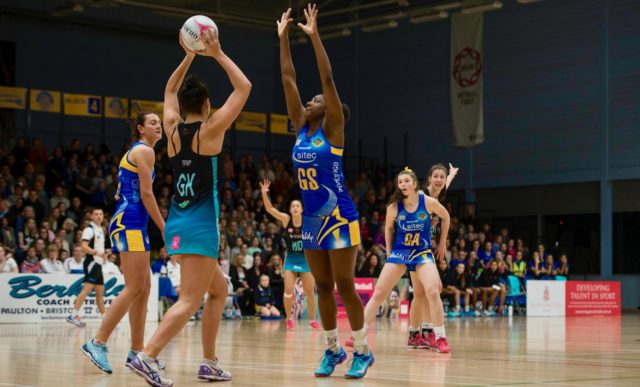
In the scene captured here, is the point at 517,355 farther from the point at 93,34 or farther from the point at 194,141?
the point at 93,34

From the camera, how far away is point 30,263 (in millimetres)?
19734

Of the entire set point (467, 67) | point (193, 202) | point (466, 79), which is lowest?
point (193, 202)

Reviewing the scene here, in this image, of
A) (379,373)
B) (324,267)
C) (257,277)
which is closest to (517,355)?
(379,373)

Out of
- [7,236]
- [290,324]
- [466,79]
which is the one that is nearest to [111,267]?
[7,236]

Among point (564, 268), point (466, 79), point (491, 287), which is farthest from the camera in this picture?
point (466, 79)

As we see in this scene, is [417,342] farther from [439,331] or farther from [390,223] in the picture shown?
[390,223]

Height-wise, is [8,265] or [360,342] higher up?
[8,265]

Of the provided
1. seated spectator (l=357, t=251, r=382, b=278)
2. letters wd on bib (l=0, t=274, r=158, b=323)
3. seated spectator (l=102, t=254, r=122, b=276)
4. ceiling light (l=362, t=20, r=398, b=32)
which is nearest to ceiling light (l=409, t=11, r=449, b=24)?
ceiling light (l=362, t=20, r=398, b=32)

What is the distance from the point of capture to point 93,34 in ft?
106

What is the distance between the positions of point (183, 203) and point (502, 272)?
68.6 feet

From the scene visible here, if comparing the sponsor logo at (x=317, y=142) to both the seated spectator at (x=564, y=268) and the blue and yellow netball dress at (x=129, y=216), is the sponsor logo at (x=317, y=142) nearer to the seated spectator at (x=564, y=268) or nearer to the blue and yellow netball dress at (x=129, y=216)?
the blue and yellow netball dress at (x=129, y=216)

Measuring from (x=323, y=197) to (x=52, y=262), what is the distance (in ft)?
43.5

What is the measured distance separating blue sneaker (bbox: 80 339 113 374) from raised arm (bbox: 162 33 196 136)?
81.1 inches

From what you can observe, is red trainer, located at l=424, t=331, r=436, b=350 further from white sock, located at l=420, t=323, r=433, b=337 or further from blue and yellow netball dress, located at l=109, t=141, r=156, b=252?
blue and yellow netball dress, located at l=109, t=141, r=156, b=252
